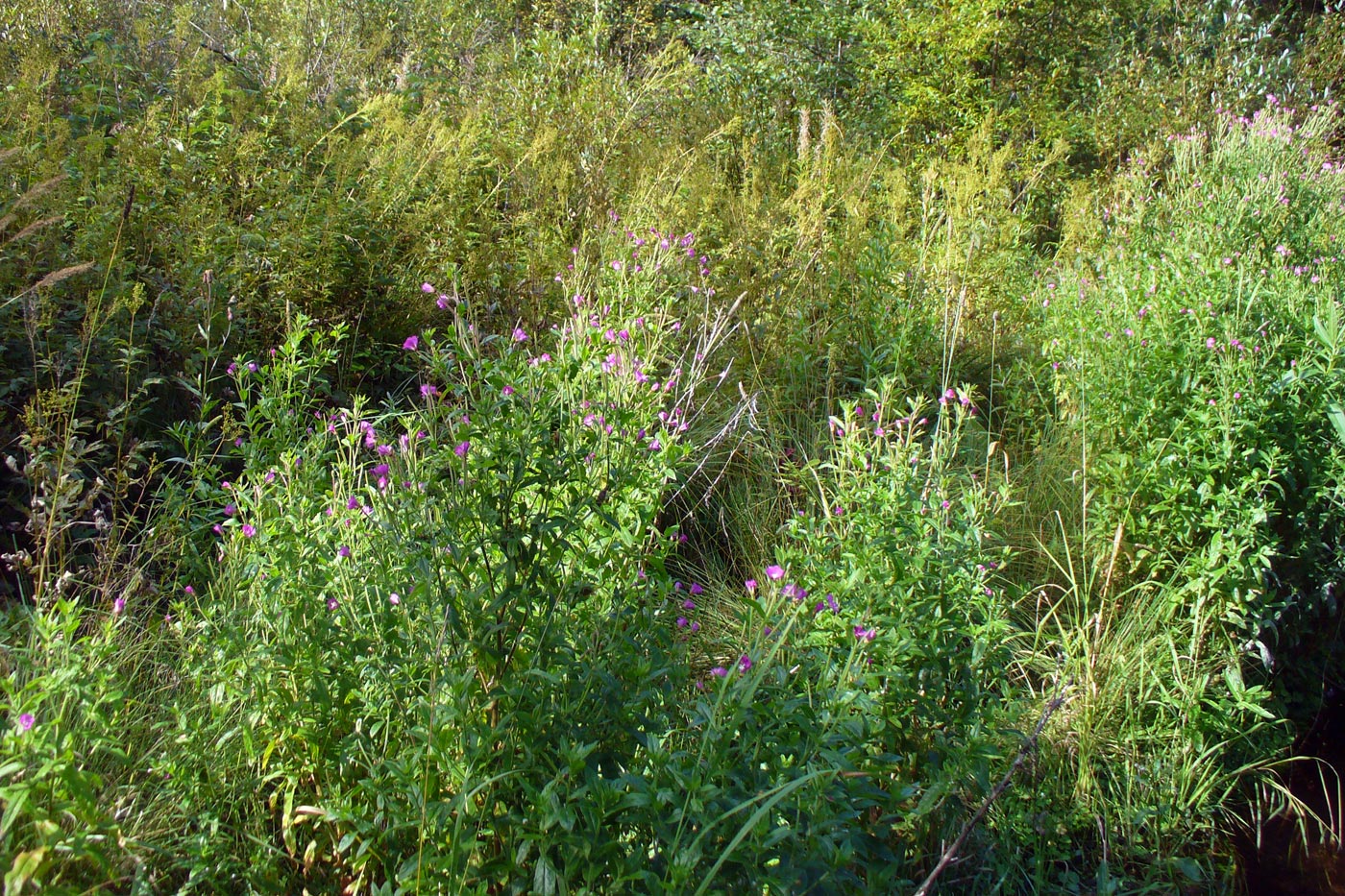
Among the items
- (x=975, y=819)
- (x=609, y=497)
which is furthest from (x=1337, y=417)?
(x=609, y=497)

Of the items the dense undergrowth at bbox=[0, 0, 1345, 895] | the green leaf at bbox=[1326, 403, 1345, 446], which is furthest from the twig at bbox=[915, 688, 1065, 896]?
the green leaf at bbox=[1326, 403, 1345, 446]

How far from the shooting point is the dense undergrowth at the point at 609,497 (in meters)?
1.67

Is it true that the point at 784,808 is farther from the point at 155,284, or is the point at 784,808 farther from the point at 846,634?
the point at 155,284

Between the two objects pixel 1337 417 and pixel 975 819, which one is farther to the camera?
pixel 1337 417

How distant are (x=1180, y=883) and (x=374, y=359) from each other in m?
3.09

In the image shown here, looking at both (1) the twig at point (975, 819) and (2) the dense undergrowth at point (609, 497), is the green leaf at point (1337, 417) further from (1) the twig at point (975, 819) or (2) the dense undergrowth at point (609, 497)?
(1) the twig at point (975, 819)

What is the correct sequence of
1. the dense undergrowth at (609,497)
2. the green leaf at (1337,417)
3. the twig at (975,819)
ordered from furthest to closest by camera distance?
the green leaf at (1337,417)
the dense undergrowth at (609,497)
the twig at (975,819)

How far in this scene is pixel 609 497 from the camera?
2.04 meters

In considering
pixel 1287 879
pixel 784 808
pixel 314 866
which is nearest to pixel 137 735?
pixel 314 866

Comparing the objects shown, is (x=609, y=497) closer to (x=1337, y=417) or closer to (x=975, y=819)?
(x=975, y=819)

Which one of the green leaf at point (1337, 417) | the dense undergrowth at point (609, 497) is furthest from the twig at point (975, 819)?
the green leaf at point (1337, 417)

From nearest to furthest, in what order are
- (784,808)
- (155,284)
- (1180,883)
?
(784,808), (1180,883), (155,284)

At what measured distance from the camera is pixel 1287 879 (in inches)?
112

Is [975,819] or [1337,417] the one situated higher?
[1337,417]
